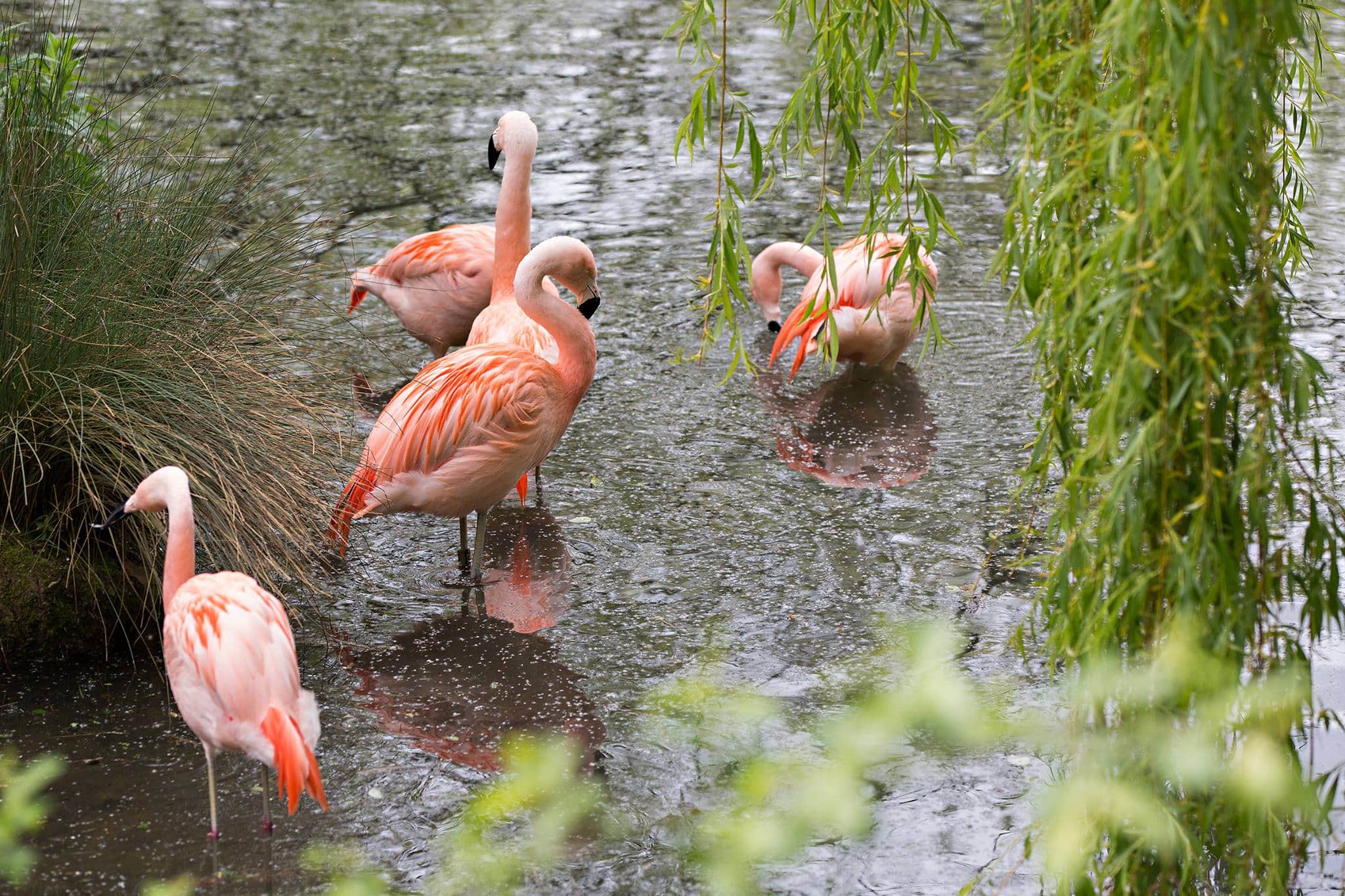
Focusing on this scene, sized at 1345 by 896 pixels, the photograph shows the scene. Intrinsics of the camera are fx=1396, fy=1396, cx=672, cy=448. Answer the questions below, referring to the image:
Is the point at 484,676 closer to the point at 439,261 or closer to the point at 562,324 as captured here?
the point at 562,324

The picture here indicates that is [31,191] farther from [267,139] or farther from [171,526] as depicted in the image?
[267,139]

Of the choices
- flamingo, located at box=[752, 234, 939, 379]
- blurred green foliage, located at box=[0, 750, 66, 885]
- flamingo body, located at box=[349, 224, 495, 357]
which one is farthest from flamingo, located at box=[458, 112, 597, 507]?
blurred green foliage, located at box=[0, 750, 66, 885]

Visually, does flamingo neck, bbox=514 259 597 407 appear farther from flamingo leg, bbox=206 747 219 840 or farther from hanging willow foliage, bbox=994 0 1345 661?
hanging willow foliage, bbox=994 0 1345 661

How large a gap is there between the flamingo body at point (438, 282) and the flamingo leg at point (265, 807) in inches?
127

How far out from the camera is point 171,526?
358 centimetres

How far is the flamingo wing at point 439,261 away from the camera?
637cm

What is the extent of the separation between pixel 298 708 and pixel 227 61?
850cm

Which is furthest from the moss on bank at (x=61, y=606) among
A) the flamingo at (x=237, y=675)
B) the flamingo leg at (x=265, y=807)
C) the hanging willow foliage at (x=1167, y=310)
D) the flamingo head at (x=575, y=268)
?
the hanging willow foliage at (x=1167, y=310)

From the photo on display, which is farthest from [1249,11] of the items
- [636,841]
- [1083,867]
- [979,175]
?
[979,175]

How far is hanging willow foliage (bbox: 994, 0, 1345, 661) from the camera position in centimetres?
215

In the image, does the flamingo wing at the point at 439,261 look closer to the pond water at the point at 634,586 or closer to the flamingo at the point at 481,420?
the pond water at the point at 634,586

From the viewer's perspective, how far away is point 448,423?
14.9 feet

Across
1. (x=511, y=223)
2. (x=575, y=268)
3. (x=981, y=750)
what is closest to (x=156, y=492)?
(x=575, y=268)

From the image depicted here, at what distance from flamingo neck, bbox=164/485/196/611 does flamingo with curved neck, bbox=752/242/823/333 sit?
3.70m
